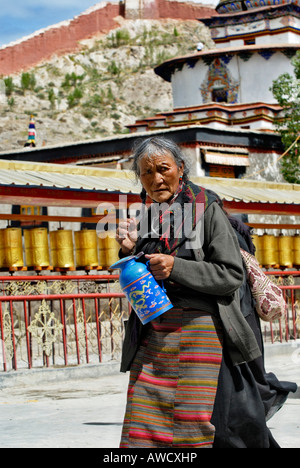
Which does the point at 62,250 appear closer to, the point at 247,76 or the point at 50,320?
the point at 50,320

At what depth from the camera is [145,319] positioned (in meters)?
3.51

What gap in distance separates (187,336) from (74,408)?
12.7 feet

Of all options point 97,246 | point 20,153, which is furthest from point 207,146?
point 97,246

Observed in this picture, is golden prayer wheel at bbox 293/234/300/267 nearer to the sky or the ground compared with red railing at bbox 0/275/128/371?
nearer to the sky

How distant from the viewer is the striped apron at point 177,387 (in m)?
3.47

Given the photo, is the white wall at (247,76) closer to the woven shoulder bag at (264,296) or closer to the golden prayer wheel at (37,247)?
the golden prayer wheel at (37,247)

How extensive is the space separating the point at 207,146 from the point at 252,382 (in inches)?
813

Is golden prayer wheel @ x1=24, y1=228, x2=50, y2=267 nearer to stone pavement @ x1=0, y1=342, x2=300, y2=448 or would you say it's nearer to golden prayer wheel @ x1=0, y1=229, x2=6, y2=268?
golden prayer wheel @ x1=0, y1=229, x2=6, y2=268

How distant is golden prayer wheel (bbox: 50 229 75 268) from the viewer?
1166cm

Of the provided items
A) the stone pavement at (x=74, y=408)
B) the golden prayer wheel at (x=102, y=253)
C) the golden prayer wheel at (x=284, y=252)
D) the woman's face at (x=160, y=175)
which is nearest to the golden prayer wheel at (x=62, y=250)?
the golden prayer wheel at (x=102, y=253)

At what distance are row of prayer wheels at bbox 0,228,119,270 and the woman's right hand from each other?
7390 mm

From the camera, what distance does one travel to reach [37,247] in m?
11.4

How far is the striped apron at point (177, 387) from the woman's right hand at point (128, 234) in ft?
1.41

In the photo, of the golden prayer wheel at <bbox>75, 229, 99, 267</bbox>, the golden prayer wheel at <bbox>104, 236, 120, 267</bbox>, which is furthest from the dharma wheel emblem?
the golden prayer wheel at <bbox>104, 236, 120, 267</bbox>
